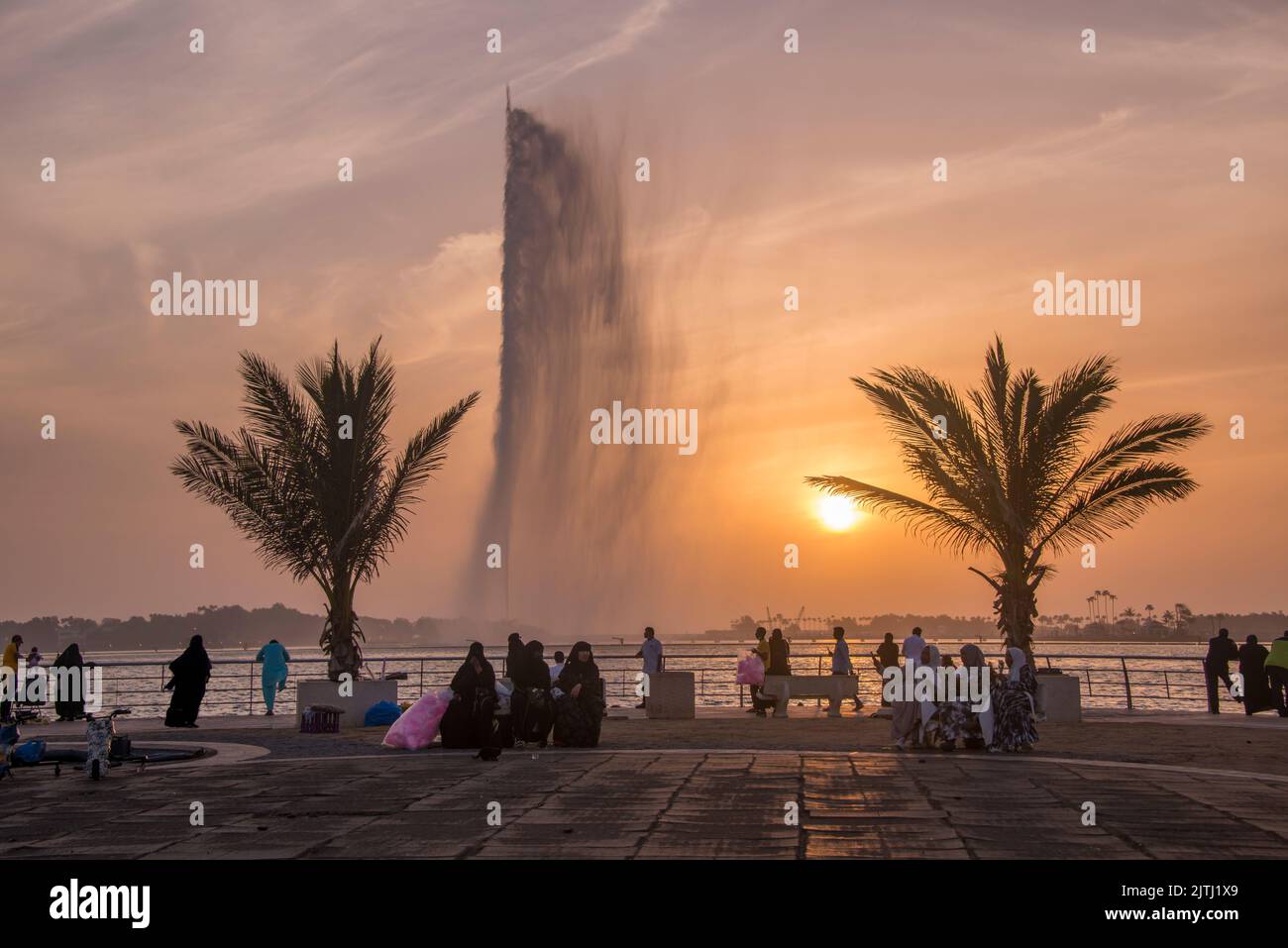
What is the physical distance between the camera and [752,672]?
26.8 m

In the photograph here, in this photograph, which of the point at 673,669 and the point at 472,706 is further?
Answer: the point at 673,669

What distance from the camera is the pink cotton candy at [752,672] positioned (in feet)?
87.4

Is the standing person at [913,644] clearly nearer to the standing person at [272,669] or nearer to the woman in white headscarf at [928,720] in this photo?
the woman in white headscarf at [928,720]

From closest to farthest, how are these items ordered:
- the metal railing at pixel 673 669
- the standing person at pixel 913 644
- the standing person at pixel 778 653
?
the standing person at pixel 913 644 → the standing person at pixel 778 653 → the metal railing at pixel 673 669

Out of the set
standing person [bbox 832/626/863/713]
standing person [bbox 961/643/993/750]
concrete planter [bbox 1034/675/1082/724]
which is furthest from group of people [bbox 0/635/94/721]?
concrete planter [bbox 1034/675/1082/724]

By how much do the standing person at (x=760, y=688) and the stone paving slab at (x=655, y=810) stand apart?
31.5ft

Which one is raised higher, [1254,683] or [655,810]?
[655,810]

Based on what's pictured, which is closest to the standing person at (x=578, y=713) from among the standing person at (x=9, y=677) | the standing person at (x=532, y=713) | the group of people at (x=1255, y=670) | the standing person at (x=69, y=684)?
the standing person at (x=532, y=713)

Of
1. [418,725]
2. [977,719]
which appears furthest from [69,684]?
[977,719]

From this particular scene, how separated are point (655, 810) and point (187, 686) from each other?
14579 mm

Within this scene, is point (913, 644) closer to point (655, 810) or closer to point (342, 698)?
point (342, 698)
